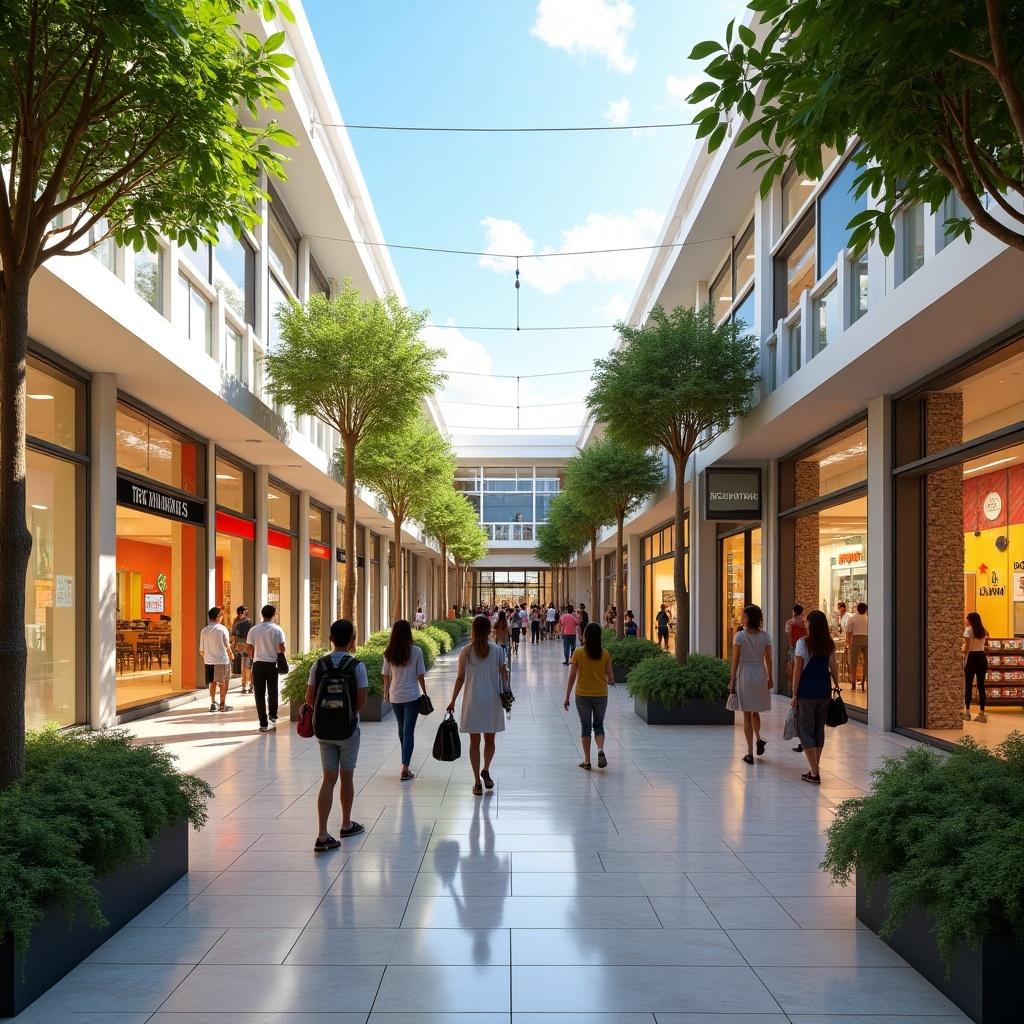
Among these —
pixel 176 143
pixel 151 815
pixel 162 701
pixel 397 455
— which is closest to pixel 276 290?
pixel 397 455

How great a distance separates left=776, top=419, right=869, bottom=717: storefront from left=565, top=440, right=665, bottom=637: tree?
19.0 feet

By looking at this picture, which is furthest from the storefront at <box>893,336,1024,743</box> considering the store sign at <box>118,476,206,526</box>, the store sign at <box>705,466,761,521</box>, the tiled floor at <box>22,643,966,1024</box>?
the store sign at <box>118,476,206,526</box>

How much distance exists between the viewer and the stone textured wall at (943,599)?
39.7ft

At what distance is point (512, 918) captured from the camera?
206 inches

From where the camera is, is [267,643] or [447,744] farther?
[267,643]

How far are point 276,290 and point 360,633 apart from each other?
53.0 ft

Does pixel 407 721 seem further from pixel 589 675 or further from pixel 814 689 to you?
pixel 814 689

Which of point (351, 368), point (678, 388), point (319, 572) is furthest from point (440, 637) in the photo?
point (678, 388)

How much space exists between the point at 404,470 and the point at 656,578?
13409mm

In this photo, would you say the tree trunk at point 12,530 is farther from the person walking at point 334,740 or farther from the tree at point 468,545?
the tree at point 468,545

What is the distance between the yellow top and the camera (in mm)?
9695

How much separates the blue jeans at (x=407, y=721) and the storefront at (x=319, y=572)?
17541mm

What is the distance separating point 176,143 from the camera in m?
5.47

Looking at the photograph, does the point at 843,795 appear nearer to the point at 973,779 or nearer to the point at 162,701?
the point at 973,779
